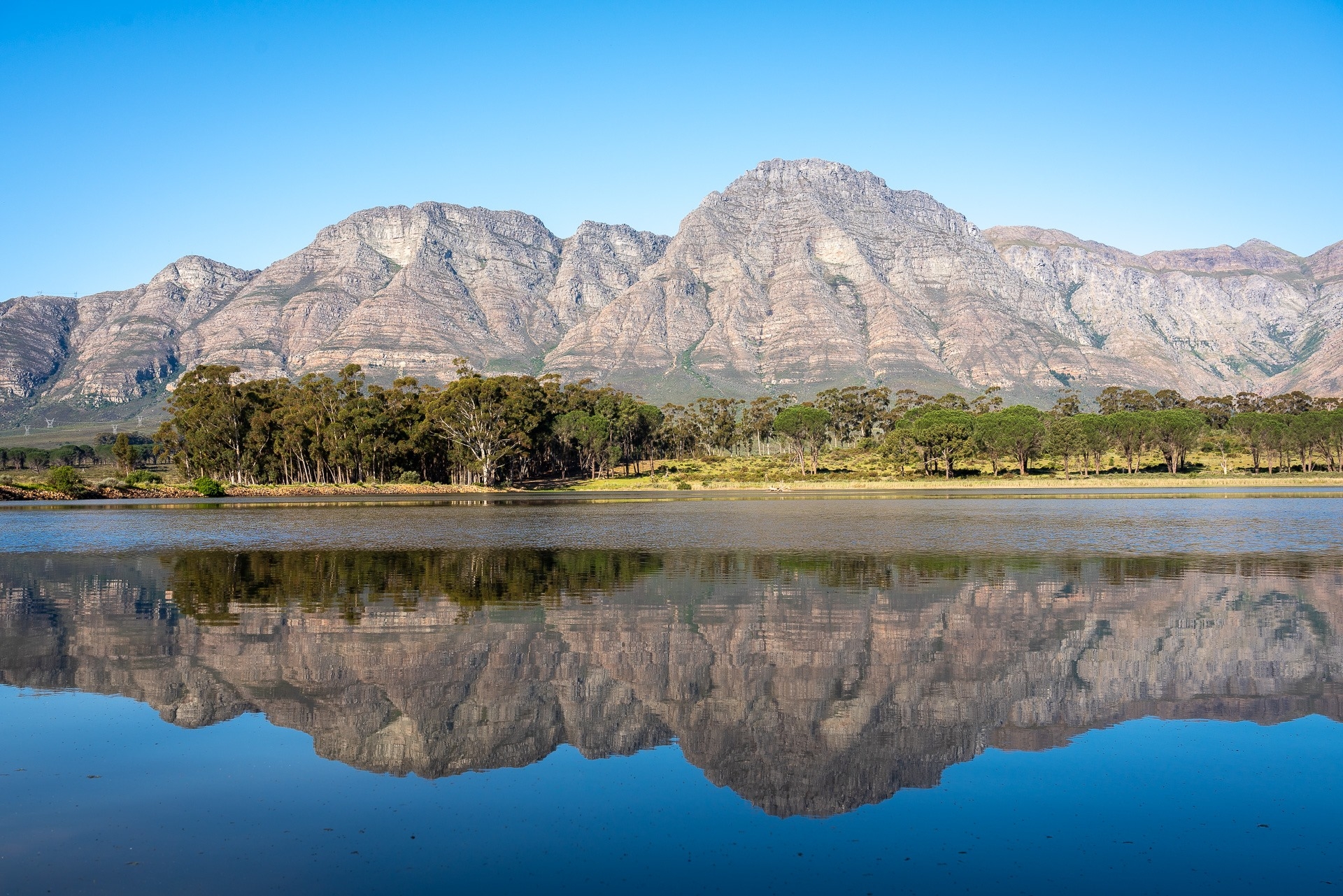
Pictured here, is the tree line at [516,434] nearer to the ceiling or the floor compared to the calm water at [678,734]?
nearer to the ceiling

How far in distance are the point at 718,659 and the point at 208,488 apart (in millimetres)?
107727

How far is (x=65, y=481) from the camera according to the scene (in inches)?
4055

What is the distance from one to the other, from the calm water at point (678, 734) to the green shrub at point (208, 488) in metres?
85.6

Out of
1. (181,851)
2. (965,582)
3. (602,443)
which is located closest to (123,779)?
(181,851)

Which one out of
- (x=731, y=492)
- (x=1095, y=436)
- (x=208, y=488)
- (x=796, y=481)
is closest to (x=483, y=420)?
(x=208, y=488)

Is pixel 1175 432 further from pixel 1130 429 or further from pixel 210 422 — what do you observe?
pixel 210 422

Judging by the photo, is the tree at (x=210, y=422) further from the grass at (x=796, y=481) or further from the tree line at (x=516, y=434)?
the grass at (x=796, y=481)

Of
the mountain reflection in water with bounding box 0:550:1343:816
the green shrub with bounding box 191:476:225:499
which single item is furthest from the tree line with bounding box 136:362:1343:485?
the mountain reflection in water with bounding box 0:550:1343:816

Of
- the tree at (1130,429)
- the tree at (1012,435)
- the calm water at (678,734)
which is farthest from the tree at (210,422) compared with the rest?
the tree at (1130,429)

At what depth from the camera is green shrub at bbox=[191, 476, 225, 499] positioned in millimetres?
110438

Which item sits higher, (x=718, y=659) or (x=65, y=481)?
(x=65, y=481)

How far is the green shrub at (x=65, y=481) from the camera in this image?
103 meters

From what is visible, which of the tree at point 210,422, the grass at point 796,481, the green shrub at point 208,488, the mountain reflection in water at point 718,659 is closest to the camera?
the mountain reflection in water at point 718,659

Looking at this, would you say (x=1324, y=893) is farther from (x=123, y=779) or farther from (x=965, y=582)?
(x=965, y=582)
